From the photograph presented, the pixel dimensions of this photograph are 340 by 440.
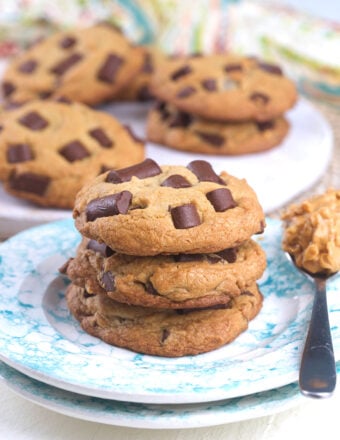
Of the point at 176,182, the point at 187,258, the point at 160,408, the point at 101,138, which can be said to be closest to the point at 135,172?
the point at 176,182

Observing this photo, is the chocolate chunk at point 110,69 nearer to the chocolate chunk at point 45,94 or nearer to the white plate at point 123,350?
the chocolate chunk at point 45,94

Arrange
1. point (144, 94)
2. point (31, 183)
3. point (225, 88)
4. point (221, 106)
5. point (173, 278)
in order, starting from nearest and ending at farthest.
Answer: point (173, 278), point (31, 183), point (221, 106), point (225, 88), point (144, 94)

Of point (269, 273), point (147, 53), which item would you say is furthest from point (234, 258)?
point (147, 53)

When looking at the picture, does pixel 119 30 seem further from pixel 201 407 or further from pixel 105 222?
pixel 201 407

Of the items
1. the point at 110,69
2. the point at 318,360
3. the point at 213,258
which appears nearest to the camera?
the point at 318,360

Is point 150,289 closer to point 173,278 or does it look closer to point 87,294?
point 173,278

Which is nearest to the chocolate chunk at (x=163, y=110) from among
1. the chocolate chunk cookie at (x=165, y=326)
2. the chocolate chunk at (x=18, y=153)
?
the chocolate chunk at (x=18, y=153)
